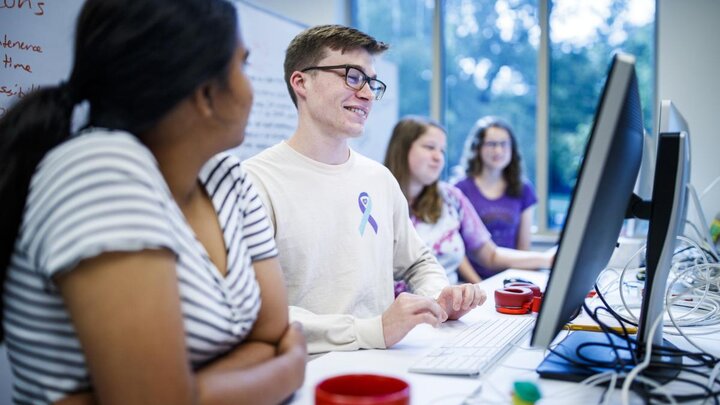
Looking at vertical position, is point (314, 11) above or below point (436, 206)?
above

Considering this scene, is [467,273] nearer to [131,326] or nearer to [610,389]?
[610,389]

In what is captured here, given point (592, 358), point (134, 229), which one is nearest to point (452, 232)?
point (592, 358)

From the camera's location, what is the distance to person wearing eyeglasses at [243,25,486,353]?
1454mm

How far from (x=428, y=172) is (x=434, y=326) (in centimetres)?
156

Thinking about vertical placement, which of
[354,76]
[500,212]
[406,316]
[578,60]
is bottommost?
[500,212]

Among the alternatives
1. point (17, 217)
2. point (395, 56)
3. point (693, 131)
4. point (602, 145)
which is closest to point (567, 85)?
point (693, 131)

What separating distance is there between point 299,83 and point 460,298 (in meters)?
0.73

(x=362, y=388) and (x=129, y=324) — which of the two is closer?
(x=129, y=324)

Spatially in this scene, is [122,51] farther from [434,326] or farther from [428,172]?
[428,172]

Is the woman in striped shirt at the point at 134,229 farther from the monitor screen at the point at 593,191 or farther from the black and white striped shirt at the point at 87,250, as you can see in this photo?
the monitor screen at the point at 593,191

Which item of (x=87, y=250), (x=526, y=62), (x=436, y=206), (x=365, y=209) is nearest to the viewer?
(x=87, y=250)

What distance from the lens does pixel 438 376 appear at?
3.13ft

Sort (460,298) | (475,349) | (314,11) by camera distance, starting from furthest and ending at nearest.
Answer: (314,11) → (460,298) → (475,349)

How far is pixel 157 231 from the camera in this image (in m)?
0.66
